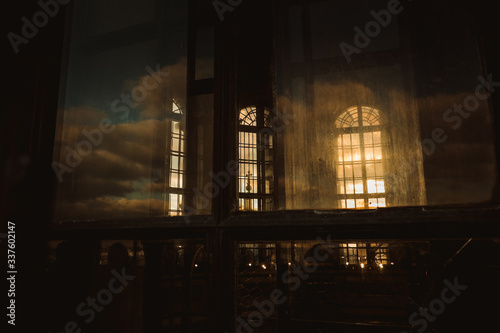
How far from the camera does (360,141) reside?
959 mm

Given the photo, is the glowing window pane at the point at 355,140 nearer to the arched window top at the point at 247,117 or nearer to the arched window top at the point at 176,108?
the arched window top at the point at 247,117

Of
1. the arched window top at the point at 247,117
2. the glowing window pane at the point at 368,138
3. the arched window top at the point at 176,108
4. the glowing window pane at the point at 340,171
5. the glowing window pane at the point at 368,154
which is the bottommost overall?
the glowing window pane at the point at 340,171

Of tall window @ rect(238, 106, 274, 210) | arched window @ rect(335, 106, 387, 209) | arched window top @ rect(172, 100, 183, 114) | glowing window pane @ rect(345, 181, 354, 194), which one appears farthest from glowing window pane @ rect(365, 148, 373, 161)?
arched window top @ rect(172, 100, 183, 114)

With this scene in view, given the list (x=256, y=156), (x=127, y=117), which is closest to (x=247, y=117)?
(x=256, y=156)

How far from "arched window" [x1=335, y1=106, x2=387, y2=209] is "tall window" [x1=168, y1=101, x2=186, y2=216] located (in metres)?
0.47

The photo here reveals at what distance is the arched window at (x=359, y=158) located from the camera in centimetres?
87

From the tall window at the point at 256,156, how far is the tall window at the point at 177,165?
196mm

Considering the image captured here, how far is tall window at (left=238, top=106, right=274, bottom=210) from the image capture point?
0.90 m

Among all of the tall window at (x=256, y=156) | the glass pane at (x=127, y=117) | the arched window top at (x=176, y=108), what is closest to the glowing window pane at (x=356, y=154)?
the tall window at (x=256, y=156)

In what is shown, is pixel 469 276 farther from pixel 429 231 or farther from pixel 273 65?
pixel 273 65

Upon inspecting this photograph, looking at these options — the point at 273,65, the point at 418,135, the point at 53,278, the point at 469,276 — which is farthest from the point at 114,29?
the point at 469,276

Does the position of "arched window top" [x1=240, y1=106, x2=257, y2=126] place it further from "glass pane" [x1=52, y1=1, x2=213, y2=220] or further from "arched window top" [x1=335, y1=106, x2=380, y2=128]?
"arched window top" [x1=335, y1=106, x2=380, y2=128]

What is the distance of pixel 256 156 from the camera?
107 cm

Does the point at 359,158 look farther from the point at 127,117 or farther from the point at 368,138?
the point at 127,117
